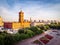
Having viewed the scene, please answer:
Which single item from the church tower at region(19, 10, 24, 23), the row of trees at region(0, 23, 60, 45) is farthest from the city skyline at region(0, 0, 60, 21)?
the row of trees at region(0, 23, 60, 45)

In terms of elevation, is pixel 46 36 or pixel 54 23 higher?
pixel 54 23

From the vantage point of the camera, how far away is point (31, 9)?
2.62 meters

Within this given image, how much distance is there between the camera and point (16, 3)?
2572 mm

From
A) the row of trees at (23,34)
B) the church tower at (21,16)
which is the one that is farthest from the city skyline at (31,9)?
the row of trees at (23,34)

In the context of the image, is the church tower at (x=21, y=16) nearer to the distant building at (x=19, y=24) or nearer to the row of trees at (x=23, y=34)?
the distant building at (x=19, y=24)

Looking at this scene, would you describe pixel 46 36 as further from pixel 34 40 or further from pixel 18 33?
pixel 18 33

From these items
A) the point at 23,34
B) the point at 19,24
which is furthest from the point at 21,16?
the point at 23,34

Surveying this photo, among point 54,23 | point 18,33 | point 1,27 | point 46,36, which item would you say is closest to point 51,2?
point 54,23

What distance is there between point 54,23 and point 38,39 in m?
0.47

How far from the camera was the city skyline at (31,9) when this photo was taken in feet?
8.31

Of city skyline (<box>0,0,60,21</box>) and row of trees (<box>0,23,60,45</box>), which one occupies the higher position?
city skyline (<box>0,0,60,21</box>)

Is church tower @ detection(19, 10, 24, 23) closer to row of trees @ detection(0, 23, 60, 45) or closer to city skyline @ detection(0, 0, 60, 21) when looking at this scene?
city skyline @ detection(0, 0, 60, 21)

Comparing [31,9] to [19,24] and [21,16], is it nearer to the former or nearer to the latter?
[21,16]

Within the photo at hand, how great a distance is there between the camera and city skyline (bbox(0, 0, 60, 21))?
8.31ft
